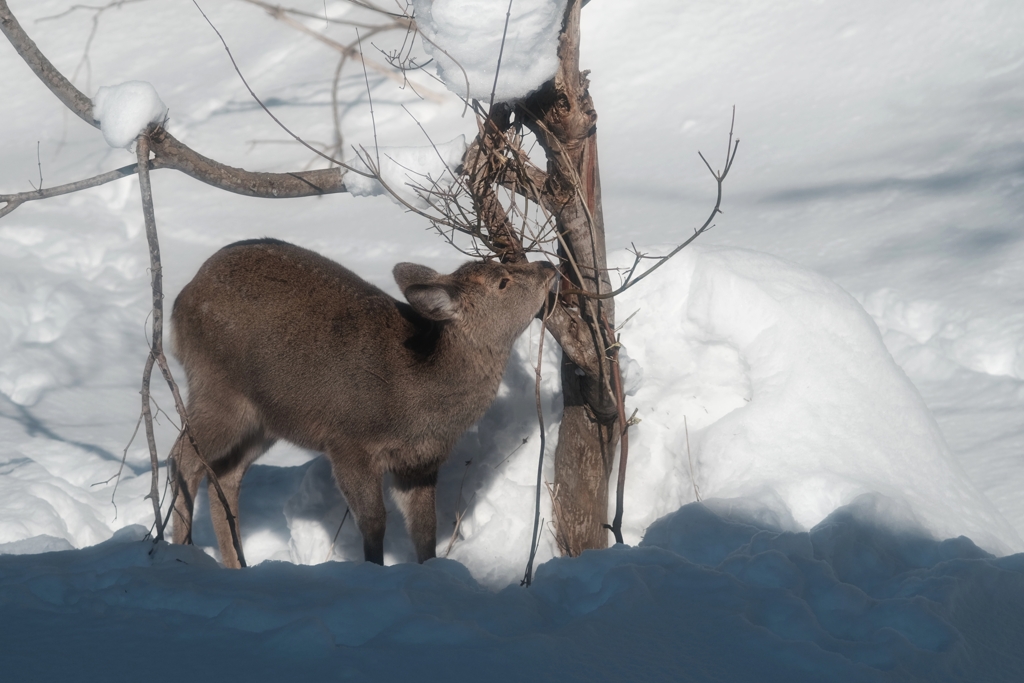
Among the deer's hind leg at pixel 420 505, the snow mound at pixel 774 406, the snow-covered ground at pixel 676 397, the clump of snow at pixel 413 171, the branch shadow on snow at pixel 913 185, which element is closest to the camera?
the snow-covered ground at pixel 676 397

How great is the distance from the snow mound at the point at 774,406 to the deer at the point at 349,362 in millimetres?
839

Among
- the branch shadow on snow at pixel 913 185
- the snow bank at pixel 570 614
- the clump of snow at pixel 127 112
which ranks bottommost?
the snow bank at pixel 570 614

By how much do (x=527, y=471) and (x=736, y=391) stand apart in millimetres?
1044

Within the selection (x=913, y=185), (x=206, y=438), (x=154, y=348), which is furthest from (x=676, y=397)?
(x=913, y=185)

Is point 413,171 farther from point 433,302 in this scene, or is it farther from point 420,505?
point 420,505

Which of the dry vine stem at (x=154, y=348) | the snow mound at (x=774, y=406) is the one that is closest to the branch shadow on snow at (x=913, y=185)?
the snow mound at (x=774, y=406)

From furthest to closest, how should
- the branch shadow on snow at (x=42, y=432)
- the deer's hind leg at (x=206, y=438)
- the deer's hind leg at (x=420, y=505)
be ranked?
1. the branch shadow on snow at (x=42, y=432)
2. the deer's hind leg at (x=420, y=505)
3. the deer's hind leg at (x=206, y=438)

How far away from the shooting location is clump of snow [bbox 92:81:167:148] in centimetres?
314

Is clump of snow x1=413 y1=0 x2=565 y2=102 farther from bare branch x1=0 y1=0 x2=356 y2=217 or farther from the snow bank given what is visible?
the snow bank

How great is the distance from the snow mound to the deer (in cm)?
84

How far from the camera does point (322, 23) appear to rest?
1070cm

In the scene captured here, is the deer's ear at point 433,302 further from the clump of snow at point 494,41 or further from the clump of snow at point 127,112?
the clump of snow at point 127,112

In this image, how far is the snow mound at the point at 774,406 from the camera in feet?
11.3

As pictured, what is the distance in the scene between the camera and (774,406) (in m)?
3.75
